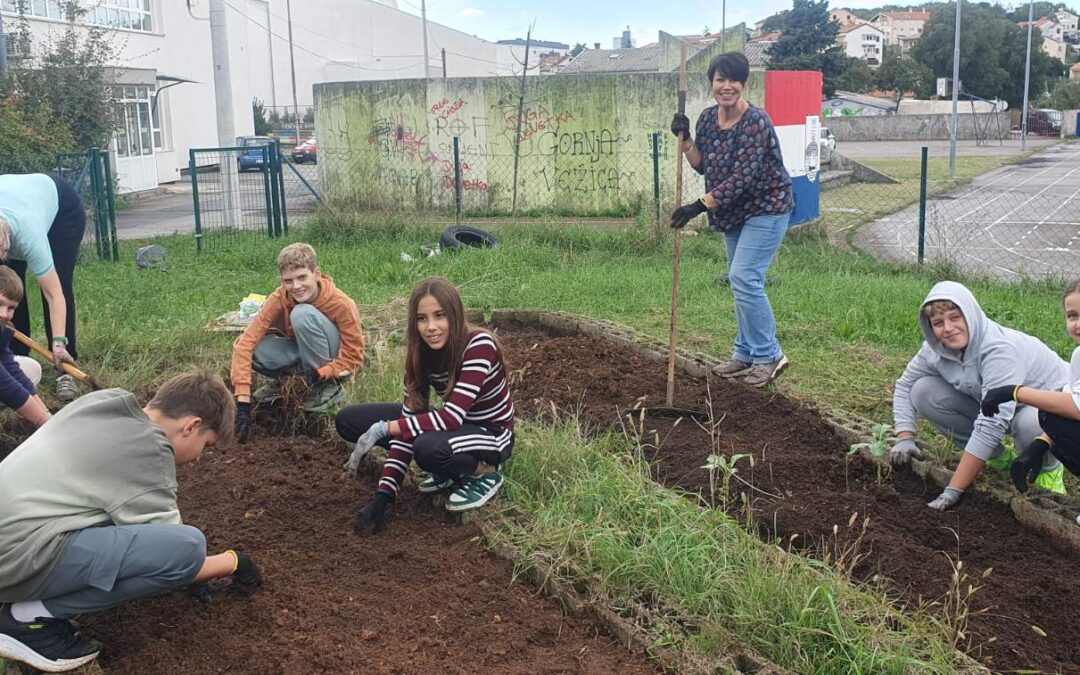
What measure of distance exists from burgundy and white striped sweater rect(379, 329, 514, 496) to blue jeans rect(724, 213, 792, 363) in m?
2.17

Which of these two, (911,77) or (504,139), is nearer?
(504,139)

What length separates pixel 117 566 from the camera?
2.94 metres

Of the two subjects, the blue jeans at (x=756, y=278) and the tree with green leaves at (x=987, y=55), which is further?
the tree with green leaves at (x=987, y=55)

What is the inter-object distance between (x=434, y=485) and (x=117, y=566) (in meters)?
1.49

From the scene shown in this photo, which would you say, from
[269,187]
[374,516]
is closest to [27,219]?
[374,516]

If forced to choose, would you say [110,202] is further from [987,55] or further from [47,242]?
[987,55]

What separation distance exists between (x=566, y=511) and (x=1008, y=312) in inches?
187

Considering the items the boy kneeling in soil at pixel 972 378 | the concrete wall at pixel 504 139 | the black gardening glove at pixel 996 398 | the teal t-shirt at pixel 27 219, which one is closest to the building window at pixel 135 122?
the concrete wall at pixel 504 139

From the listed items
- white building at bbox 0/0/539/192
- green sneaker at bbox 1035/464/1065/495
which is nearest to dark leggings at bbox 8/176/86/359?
green sneaker at bbox 1035/464/1065/495

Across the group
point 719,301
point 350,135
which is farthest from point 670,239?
point 350,135

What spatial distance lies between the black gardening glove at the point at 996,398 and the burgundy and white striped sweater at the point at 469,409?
1.92 meters

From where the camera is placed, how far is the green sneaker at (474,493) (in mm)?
3969

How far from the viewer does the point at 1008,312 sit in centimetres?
716

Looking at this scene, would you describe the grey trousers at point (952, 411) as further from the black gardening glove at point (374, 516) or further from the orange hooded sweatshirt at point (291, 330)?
the orange hooded sweatshirt at point (291, 330)
